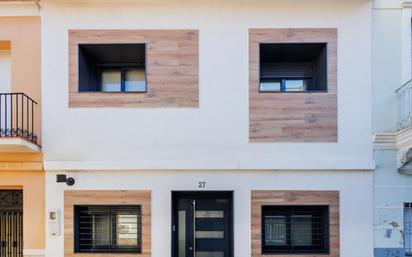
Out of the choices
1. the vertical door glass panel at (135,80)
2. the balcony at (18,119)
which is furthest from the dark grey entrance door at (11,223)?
the vertical door glass panel at (135,80)

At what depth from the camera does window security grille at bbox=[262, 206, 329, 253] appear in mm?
6422

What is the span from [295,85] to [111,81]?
3699 mm

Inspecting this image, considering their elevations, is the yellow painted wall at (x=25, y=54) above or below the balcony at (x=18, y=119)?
above

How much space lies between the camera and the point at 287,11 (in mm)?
6449

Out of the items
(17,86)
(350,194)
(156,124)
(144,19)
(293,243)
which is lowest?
(293,243)

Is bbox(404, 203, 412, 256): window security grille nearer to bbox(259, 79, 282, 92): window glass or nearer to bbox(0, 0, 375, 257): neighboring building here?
bbox(0, 0, 375, 257): neighboring building

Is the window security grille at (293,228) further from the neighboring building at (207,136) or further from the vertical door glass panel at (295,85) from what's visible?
the vertical door glass panel at (295,85)

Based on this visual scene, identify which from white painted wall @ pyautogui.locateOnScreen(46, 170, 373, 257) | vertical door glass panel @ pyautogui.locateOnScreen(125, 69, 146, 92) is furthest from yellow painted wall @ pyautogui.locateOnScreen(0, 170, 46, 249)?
vertical door glass panel @ pyautogui.locateOnScreen(125, 69, 146, 92)

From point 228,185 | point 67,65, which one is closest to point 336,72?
point 228,185

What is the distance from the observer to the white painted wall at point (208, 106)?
6320 millimetres

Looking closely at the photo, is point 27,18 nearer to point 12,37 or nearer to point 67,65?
point 12,37

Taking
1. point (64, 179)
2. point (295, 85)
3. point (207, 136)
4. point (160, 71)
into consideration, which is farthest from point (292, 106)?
point (64, 179)

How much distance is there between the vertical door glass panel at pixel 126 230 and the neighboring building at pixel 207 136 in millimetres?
25

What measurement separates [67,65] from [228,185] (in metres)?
3.73
